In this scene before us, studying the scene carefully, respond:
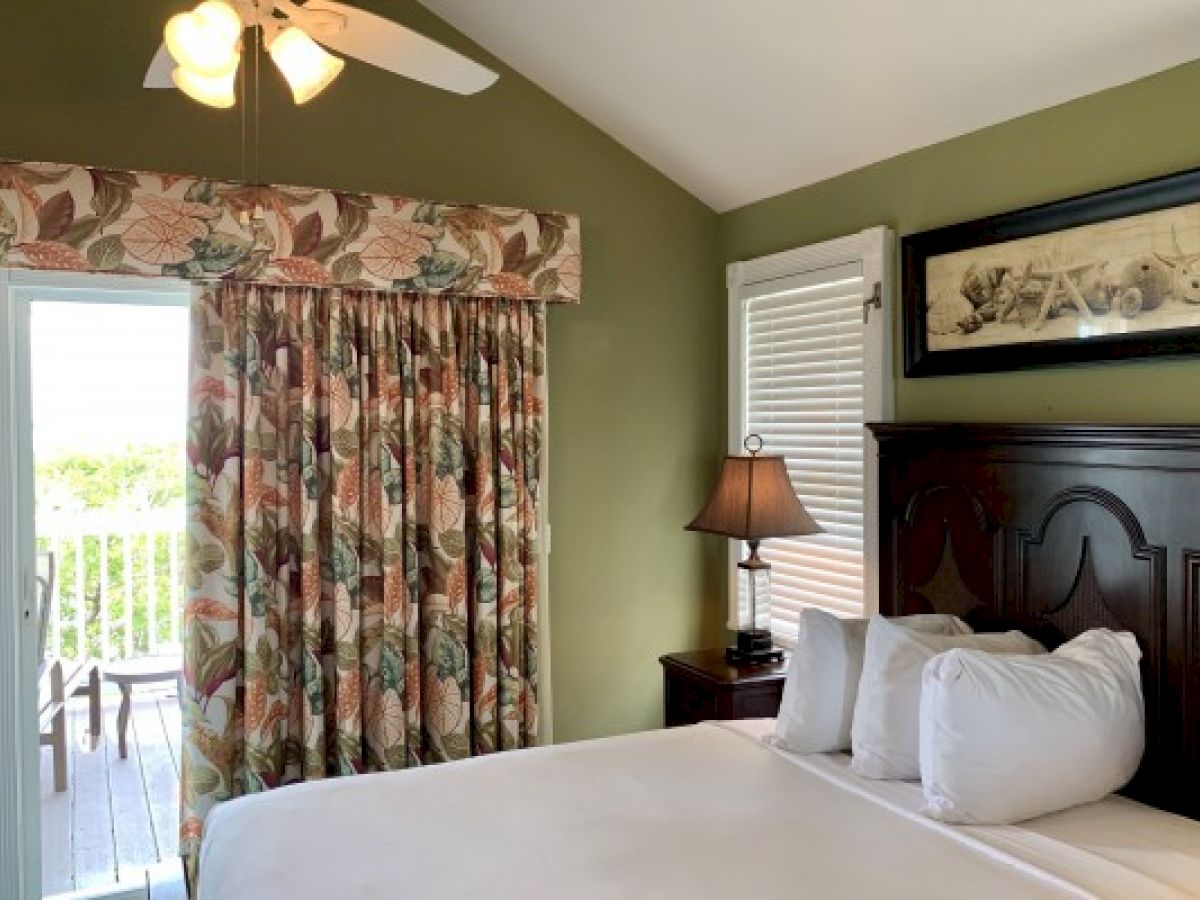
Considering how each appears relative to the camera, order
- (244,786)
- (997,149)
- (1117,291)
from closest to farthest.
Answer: (1117,291) < (997,149) < (244,786)

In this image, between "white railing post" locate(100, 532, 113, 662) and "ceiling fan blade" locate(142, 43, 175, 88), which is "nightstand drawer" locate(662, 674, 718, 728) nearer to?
"white railing post" locate(100, 532, 113, 662)

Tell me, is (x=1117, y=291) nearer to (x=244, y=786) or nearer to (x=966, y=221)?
(x=966, y=221)

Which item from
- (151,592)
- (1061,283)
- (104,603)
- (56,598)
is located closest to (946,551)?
(1061,283)

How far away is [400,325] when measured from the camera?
3.40 m

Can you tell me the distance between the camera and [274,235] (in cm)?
313

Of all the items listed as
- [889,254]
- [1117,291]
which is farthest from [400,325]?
[1117,291]

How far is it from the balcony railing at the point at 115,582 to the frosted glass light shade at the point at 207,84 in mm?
1802

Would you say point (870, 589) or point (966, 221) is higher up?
point (966, 221)

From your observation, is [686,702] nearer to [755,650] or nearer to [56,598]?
[755,650]

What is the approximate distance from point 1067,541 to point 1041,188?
95 cm

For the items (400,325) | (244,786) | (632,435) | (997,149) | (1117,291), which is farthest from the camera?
(632,435)

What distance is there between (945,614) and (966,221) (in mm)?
1142

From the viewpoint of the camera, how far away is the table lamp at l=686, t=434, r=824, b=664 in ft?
10.9

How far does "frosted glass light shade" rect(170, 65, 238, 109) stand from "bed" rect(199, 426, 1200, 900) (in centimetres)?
147
